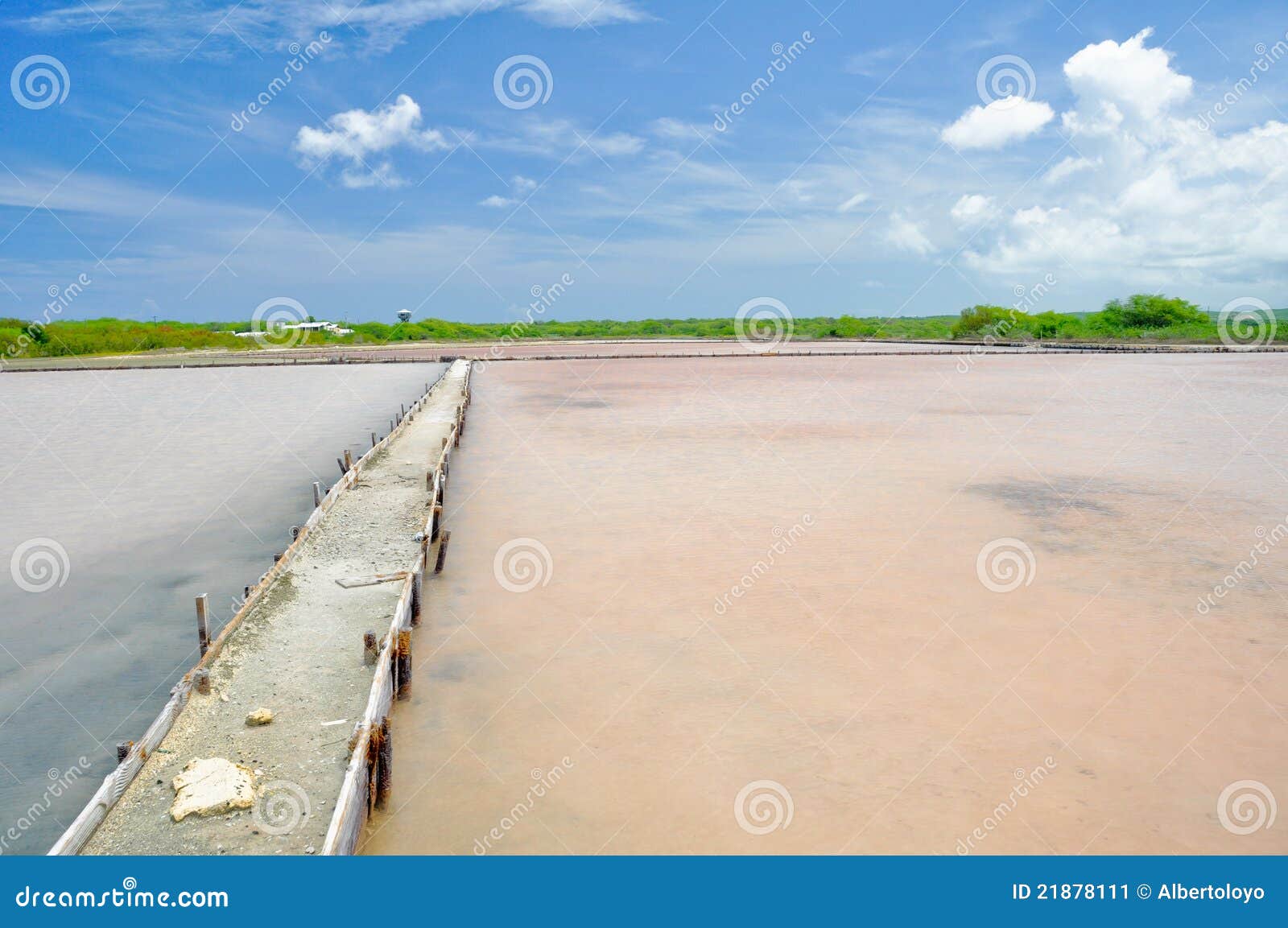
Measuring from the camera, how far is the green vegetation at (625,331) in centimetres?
5662

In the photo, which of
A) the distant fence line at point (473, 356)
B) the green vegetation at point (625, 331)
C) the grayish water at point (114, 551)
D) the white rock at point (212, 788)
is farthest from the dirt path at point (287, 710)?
the green vegetation at point (625, 331)

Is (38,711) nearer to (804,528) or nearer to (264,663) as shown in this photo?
(264,663)

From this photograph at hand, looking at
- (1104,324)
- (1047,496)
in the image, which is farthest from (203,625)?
(1104,324)

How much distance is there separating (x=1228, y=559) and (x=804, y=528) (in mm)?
4723

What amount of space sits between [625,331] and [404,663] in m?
103

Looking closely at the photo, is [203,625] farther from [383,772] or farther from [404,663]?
[383,772]

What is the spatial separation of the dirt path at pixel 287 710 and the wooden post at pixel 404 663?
12.4 inches

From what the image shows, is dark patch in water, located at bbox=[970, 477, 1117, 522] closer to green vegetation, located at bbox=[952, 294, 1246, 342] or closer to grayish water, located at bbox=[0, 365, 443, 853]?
grayish water, located at bbox=[0, 365, 443, 853]

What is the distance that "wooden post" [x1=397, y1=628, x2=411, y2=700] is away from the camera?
21.4ft

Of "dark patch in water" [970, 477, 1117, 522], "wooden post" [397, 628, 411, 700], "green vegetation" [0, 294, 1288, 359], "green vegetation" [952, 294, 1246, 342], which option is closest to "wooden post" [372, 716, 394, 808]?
"wooden post" [397, 628, 411, 700]

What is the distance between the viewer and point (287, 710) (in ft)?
18.5

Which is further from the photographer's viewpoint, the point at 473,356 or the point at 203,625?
the point at 473,356

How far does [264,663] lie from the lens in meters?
6.35

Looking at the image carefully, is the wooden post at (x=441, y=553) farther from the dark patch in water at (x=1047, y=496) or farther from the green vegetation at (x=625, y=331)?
the green vegetation at (x=625, y=331)
